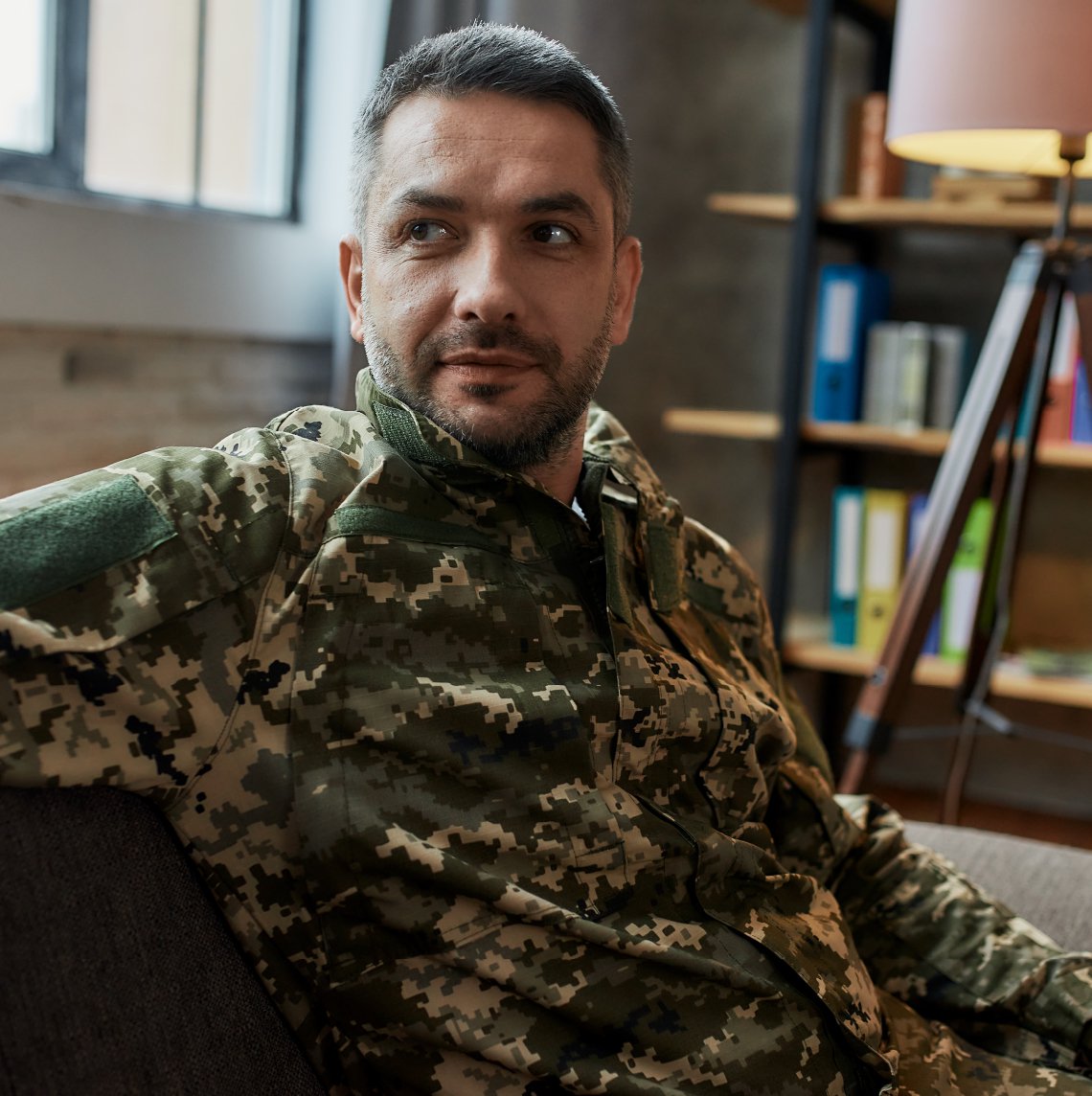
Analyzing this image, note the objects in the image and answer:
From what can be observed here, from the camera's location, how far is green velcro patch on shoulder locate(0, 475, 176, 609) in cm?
79

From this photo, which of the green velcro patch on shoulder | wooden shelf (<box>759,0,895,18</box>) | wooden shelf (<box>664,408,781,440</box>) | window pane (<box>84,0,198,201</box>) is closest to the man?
the green velcro patch on shoulder

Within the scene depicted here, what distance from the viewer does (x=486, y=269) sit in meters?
1.07

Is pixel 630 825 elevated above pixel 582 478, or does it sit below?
below

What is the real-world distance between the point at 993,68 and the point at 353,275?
1098 millimetres

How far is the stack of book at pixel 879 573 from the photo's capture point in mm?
2701

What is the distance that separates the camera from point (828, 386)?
2.72 meters

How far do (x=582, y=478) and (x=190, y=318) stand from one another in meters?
1.15

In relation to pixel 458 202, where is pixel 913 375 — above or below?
below

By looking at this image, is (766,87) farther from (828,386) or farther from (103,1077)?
(103,1077)

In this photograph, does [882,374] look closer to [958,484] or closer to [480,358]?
[958,484]

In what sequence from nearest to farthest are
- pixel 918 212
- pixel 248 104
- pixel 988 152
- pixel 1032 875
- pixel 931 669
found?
1. pixel 1032 875
2. pixel 988 152
3. pixel 248 104
4. pixel 918 212
5. pixel 931 669

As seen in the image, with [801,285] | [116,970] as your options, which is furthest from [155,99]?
[116,970]

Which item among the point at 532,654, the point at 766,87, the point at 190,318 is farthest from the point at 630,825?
the point at 766,87

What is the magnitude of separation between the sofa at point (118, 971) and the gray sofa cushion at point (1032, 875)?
0.79 metres
